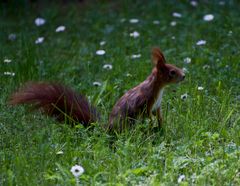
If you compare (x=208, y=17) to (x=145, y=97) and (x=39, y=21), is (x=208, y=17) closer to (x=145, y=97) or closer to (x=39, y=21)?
(x=39, y=21)

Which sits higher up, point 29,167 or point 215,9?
point 29,167

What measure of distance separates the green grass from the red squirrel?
10cm

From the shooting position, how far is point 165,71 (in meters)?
5.14

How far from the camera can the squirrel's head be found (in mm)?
5086

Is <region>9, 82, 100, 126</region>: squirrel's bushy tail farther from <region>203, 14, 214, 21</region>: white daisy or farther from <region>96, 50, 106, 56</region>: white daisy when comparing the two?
<region>203, 14, 214, 21</region>: white daisy

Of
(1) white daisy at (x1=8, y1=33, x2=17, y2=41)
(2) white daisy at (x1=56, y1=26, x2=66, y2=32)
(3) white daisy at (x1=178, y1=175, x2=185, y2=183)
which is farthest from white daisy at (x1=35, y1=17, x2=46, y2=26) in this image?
(3) white daisy at (x1=178, y1=175, x2=185, y2=183)

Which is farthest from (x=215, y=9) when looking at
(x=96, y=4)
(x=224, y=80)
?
(x=224, y=80)

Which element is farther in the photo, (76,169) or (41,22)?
(41,22)

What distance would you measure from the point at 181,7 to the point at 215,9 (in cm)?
42

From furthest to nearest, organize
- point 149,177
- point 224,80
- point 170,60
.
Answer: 1. point 170,60
2. point 224,80
3. point 149,177

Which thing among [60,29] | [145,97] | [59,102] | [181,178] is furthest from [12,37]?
[181,178]

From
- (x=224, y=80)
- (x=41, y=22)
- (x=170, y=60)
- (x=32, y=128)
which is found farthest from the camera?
(x=41, y=22)

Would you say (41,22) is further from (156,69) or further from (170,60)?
(156,69)

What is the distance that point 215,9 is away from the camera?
812 cm
